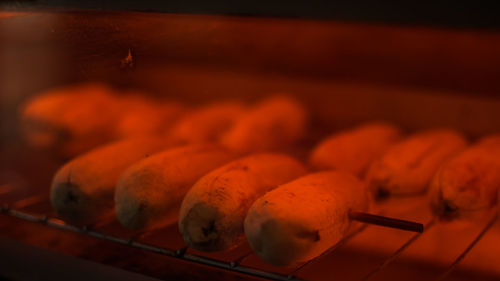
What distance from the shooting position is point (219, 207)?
0.82 m

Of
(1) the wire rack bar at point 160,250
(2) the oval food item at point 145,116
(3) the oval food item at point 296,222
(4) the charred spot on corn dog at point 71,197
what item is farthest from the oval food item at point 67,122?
(3) the oval food item at point 296,222

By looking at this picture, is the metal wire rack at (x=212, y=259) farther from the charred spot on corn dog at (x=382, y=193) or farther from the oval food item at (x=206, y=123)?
the oval food item at (x=206, y=123)

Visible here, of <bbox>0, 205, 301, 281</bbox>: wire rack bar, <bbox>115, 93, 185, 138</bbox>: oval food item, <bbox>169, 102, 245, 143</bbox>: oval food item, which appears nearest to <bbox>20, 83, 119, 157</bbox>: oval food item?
<bbox>115, 93, 185, 138</bbox>: oval food item

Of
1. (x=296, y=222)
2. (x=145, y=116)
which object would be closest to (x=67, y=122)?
(x=145, y=116)

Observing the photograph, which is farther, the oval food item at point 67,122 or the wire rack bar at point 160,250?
the oval food item at point 67,122

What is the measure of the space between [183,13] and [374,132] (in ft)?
2.10

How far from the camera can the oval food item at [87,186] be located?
94 cm

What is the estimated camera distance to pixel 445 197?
883mm

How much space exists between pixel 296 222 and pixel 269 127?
63 centimetres

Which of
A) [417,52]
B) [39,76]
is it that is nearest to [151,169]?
[417,52]

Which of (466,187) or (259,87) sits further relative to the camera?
(259,87)

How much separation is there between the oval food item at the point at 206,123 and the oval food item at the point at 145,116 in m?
0.04

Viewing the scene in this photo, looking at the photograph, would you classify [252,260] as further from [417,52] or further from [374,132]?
[417,52]

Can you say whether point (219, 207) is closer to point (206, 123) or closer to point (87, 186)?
point (87, 186)
